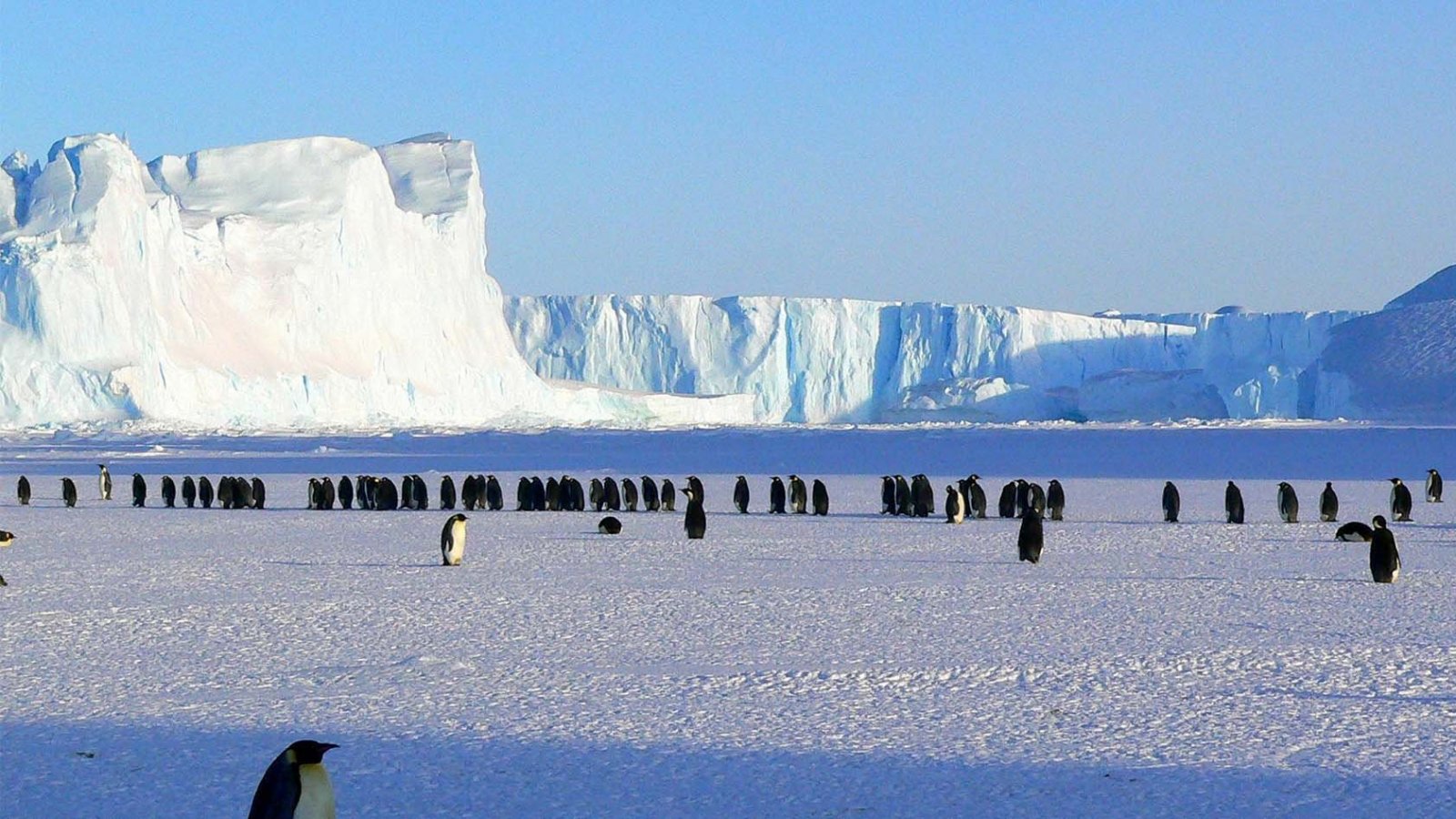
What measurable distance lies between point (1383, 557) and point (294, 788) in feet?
23.3

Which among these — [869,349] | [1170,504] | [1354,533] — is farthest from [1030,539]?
[869,349]

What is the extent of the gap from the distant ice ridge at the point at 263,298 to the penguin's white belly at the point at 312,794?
38321 mm

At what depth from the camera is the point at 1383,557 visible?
8625 millimetres

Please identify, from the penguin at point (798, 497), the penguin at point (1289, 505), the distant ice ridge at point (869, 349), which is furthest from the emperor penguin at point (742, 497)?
the distant ice ridge at point (869, 349)

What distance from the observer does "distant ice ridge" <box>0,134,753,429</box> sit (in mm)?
39062

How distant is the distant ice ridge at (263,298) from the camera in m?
39.1

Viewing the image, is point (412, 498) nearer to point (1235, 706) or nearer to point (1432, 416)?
point (1235, 706)

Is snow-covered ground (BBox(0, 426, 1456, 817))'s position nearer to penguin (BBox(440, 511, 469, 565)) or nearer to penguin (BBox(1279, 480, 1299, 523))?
penguin (BBox(440, 511, 469, 565))

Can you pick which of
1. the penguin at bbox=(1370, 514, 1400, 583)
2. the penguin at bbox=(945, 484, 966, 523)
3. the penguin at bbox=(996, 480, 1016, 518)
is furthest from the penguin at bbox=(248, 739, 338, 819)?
the penguin at bbox=(996, 480, 1016, 518)

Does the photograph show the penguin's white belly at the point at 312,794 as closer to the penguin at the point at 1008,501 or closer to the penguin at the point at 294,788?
the penguin at the point at 294,788

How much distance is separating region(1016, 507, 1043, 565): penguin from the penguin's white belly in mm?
7334

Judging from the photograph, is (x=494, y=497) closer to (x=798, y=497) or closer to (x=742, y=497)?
(x=742, y=497)

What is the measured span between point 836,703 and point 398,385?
Answer: 42375mm

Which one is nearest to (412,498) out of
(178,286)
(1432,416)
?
(178,286)
